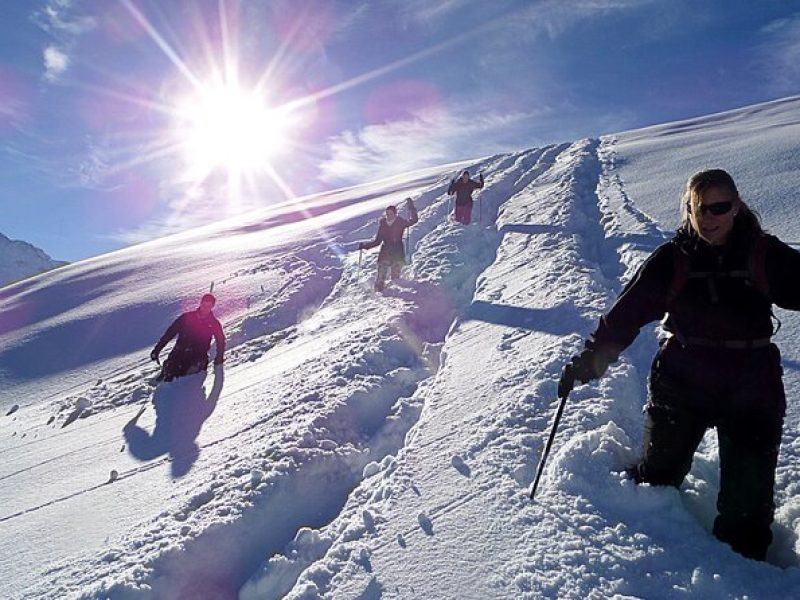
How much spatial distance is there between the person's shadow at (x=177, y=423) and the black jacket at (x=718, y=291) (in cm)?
384

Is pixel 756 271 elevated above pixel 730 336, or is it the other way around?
pixel 756 271

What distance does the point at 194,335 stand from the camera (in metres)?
8.05

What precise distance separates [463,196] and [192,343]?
25.3 ft

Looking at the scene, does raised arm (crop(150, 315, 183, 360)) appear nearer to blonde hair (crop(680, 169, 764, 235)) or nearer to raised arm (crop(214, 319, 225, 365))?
raised arm (crop(214, 319, 225, 365))

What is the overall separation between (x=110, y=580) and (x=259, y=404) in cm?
268

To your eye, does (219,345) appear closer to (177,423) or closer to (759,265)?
(177,423)

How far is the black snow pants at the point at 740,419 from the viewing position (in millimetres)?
2471

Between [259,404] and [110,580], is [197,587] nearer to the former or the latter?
[110,580]

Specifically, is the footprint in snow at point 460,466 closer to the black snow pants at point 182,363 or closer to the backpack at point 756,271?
the backpack at point 756,271

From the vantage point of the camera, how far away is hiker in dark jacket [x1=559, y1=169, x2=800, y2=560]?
2426mm

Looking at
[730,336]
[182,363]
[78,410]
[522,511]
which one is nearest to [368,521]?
[522,511]

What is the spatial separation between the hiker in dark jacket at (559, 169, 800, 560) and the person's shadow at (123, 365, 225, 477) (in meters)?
3.88

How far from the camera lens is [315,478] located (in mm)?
4129

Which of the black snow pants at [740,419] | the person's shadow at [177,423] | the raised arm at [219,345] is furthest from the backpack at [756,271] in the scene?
the raised arm at [219,345]
